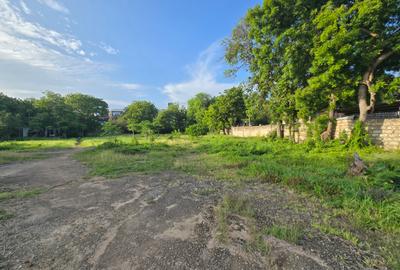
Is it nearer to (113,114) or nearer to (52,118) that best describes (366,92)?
(52,118)

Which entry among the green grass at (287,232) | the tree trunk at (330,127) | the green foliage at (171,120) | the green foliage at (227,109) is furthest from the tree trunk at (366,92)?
the green foliage at (171,120)

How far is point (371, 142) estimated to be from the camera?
8.66m

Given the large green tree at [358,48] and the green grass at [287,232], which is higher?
the large green tree at [358,48]

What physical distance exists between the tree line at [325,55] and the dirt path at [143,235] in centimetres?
773

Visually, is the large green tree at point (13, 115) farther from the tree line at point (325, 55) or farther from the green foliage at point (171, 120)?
the tree line at point (325, 55)

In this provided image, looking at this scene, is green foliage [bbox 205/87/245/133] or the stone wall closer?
the stone wall

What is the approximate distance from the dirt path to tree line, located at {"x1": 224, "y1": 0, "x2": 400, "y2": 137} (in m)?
7.73

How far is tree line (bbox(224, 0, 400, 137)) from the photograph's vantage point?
7801 mm

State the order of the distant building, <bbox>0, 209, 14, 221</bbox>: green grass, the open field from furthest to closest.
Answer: the distant building → <bbox>0, 209, 14, 221</bbox>: green grass → the open field

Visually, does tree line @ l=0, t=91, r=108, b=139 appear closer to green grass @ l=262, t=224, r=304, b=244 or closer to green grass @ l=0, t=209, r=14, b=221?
green grass @ l=0, t=209, r=14, b=221

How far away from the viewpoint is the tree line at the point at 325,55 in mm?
7801

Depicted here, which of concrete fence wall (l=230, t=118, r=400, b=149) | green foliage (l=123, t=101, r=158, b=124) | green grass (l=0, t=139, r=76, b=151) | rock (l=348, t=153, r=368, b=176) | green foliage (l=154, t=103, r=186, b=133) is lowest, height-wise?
rock (l=348, t=153, r=368, b=176)

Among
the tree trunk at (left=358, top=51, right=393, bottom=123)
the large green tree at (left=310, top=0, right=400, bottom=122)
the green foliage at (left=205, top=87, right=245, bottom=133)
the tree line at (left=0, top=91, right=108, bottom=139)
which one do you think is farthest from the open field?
the tree line at (left=0, top=91, right=108, bottom=139)

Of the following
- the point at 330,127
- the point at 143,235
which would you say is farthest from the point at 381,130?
the point at 143,235
